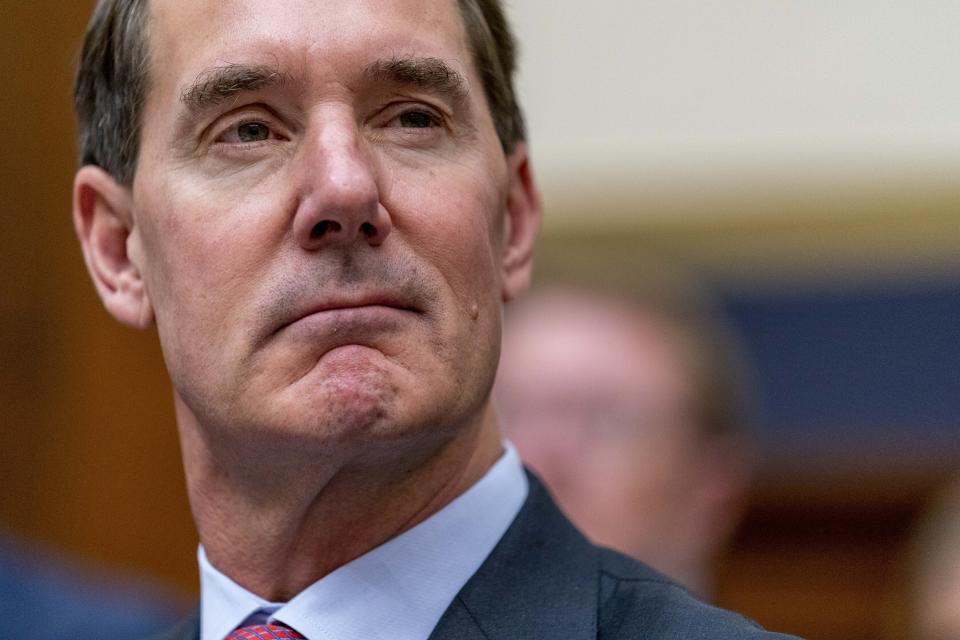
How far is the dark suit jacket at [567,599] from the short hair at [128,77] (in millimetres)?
759

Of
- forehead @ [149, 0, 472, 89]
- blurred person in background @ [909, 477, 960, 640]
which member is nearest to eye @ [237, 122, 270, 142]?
forehead @ [149, 0, 472, 89]

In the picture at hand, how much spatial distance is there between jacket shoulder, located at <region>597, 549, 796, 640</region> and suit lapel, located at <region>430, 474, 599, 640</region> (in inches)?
0.9

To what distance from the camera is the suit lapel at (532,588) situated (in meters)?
2.41

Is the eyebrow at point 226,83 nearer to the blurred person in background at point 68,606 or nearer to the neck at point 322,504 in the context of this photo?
the neck at point 322,504

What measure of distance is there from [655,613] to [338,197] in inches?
31.0

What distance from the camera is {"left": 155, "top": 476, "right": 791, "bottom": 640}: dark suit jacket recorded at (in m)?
2.34

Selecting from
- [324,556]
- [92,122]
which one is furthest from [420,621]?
[92,122]

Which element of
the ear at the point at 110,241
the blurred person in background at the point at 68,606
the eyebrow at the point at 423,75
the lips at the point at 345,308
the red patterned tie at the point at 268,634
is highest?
the eyebrow at the point at 423,75

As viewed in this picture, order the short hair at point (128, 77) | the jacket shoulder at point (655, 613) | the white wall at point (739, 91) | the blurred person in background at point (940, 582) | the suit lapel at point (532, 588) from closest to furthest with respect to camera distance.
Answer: the jacket shoulder at point (655, 613) < the suit lapel at point (532, 588) < the short hair at point (128, 77) < the blurred person in background at point (940, 582) < the white wall at point (739, 91)

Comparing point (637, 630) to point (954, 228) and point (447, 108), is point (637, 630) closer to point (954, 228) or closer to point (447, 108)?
point (447, 108)

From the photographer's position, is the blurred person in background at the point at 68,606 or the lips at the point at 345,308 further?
the blurred person in background at the point at 68,606

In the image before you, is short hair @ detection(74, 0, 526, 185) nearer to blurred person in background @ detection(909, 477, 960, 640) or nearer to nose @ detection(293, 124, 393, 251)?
nose @ detection(293, 124, 393, 251)

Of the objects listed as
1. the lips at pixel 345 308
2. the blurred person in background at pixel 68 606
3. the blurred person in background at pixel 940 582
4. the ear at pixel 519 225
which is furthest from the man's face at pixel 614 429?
the lips at pixel 345 308

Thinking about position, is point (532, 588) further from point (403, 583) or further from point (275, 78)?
point (275, 78)
